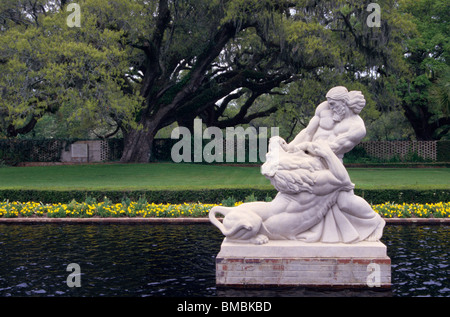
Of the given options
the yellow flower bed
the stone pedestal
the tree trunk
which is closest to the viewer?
the stone pedestal

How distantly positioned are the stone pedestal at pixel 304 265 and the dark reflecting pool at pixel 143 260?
0.20 metres

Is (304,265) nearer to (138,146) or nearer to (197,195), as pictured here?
(197,195)

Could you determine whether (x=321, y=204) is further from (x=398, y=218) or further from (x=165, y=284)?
(x=398, y=218)

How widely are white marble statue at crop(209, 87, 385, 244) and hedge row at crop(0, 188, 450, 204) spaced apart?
243 inches

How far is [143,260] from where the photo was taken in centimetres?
757

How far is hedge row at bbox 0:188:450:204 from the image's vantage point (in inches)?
495

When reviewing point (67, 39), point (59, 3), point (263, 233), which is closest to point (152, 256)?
point (263, 233)

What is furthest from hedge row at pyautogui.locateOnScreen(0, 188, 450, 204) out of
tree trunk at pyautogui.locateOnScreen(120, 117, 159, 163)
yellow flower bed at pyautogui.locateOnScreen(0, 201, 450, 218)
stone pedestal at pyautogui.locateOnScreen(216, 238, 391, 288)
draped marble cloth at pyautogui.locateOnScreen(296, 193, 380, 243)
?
tree trunk at pyautogui.locateOnScreen(120, 117, 159, 163)

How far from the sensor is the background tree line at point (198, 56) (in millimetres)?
19578

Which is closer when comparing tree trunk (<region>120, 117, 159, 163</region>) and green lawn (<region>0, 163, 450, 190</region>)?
green lawn (<region>0, 163, 450, 190</region>)

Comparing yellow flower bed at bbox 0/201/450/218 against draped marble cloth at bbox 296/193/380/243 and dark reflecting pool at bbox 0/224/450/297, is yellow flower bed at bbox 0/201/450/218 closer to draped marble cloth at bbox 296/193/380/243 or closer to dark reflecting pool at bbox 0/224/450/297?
dark reflecting pool at bbox 0/224/450/297

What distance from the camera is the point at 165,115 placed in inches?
1069

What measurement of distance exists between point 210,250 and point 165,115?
1958cm

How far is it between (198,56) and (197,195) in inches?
619
